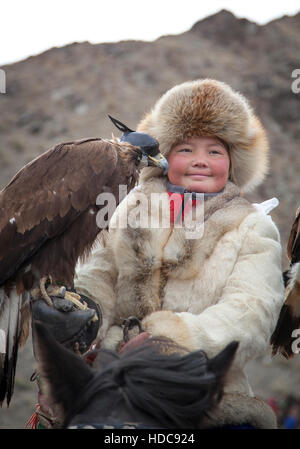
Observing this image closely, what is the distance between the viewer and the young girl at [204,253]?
2.47 meters

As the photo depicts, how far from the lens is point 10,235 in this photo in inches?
119

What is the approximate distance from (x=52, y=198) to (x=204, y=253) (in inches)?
37.1

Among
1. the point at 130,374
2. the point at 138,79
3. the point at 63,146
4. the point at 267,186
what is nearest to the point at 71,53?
the point at 138,79

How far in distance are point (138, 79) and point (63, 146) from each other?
2145 centimetres

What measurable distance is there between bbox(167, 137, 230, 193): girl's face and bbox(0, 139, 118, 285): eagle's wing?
39 centimetres

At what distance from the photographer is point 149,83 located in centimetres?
2344

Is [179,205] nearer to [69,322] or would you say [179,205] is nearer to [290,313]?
[69,322]

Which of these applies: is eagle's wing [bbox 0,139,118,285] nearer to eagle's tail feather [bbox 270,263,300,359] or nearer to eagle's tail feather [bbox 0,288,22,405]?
eagle's tail feather [bbox 0,288,22,405]

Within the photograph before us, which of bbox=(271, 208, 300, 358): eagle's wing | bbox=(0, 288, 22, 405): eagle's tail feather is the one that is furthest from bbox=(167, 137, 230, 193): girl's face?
bbox=(0, 288, 22, 405): eagle's tail feather

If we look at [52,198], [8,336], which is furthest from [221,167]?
[8,336]

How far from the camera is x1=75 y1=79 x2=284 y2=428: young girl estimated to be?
247 cm

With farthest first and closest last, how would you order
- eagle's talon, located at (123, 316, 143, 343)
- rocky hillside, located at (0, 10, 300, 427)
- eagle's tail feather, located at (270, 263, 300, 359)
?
rocky hillside, located at (0, 10, 300, 427), eagle's tail feather, located at (270, 263, 300, 359), eagle's talon, located at (123, 316, 143, 343)

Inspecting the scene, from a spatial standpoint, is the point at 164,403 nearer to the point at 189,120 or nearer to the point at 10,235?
the point at 10,235

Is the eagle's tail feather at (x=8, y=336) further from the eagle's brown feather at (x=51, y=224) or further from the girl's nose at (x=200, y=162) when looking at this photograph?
the girl's nose at (x=200, y=162)
